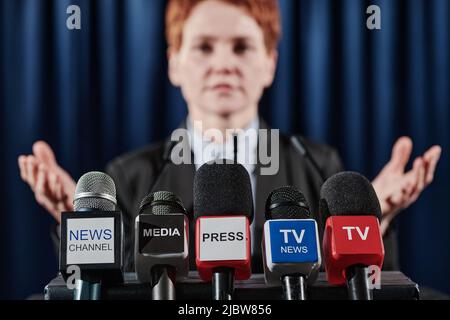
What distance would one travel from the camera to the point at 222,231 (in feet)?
2.68

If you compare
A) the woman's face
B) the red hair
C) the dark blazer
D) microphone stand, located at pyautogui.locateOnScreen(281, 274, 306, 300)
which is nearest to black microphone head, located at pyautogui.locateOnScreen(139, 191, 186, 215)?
microphone stand, located at pyautogui.locateOnScreen(281, 274, 306, 300)

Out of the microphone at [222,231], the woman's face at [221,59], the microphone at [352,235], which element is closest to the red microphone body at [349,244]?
the microphone at [352,235]

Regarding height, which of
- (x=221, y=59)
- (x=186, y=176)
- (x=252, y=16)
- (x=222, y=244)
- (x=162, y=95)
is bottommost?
(x=186, y=176)

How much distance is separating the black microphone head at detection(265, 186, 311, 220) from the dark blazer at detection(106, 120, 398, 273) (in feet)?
3.74

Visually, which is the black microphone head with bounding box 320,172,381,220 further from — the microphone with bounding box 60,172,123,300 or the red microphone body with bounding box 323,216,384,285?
the microphone with bounding box 60,172,123,300

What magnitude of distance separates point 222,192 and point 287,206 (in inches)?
3.5

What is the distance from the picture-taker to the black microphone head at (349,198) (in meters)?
0.88

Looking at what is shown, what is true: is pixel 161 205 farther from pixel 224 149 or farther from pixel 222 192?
pixel 224 149

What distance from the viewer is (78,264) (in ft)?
2.61

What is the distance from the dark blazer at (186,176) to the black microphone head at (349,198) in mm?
1119

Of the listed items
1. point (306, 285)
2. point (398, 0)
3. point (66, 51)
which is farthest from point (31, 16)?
point (306, 285)

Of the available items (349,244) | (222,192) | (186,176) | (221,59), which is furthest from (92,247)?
(221,59)

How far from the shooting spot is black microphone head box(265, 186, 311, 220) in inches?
34.3
